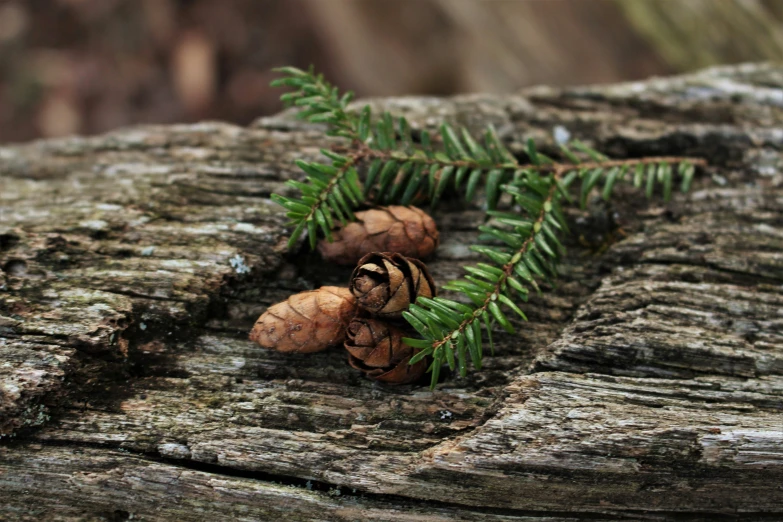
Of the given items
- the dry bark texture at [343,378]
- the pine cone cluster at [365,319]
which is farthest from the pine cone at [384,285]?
the dry bark texture at [343,378]

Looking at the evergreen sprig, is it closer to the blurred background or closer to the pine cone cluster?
the pine cone cluster

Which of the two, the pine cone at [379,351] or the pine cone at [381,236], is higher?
the pine cone at [381,236]

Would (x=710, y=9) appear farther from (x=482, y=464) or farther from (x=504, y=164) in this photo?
(x=482, y=464)

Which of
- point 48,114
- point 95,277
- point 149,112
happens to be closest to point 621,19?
point 95,277

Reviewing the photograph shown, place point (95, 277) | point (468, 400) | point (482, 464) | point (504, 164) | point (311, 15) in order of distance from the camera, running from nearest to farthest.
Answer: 1. point (482, 464)
2. point (468, 400)
3. point (95, 277)
4. point (504, 164)
5. point (311, 15)

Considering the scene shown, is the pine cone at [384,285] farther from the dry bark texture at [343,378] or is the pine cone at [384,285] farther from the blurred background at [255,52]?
the blurred background at [255,52]

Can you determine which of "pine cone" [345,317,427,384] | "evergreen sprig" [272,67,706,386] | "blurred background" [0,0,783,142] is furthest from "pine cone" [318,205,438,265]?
"blurred background" [0,0,783,142]
